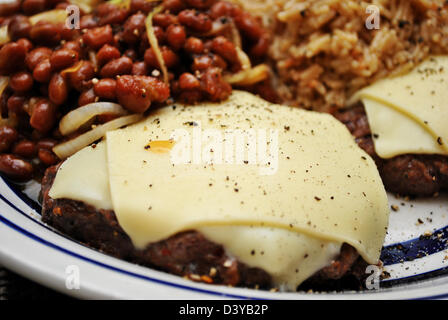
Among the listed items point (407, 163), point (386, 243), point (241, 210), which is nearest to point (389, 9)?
point (407, 163)

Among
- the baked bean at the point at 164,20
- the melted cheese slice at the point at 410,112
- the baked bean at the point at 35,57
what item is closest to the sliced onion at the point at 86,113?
the baked bean at the point at 35,57

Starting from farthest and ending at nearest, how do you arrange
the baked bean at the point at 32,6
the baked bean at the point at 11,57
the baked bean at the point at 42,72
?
the baked bean at the point at 32,6
the baked bean at the point at 11,57
the baked bean at the point at 42,72

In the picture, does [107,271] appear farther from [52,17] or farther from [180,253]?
[52,17]

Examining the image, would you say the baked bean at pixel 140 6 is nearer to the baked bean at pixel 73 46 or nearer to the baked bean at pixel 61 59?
the baked bean at pixel 73 46

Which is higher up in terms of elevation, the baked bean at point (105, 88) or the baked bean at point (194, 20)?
the baked bean at point (194, 20)

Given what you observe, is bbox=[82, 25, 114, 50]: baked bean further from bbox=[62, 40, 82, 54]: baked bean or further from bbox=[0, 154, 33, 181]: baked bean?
bbox=[0, 154, 33, 181]: baked bean

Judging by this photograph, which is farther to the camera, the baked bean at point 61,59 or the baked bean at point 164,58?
the baked bean at point 164,58

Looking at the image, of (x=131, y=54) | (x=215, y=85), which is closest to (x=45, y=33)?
(x=131, y=54)
